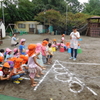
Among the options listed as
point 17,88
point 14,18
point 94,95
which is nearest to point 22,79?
point 17,88

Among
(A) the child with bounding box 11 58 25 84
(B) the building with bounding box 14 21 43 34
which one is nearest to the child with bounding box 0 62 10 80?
(A) the child with bounding box 11 58 25 84

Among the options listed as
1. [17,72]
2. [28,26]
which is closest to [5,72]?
[17,72]

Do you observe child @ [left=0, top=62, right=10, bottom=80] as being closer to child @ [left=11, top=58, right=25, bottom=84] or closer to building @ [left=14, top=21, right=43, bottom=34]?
child @ [left=11, top=58, right=25, bottom=84]

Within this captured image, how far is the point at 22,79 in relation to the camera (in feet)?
13.5

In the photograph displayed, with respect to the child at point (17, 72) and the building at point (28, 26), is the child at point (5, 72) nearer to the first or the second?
the child at point (17, 72)

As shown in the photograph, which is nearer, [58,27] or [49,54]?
[49,54]

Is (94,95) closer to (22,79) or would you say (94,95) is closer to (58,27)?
(22,79)

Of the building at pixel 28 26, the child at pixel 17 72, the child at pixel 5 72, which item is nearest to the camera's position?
the child at pixel 5 72

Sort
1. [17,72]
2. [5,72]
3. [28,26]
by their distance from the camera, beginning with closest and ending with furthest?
[5,72] → [17,72] → [28,26]

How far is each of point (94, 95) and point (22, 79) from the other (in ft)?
7.34

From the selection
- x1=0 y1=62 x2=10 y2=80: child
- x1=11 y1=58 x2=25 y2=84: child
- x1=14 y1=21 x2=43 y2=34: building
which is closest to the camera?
x1=0 y1=62 x2=10 y2=80: child

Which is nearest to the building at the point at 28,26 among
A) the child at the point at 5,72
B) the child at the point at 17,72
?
the child at the point at 17,72

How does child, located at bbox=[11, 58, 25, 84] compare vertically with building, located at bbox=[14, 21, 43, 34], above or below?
below

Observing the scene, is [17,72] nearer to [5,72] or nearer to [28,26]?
[5,72]
